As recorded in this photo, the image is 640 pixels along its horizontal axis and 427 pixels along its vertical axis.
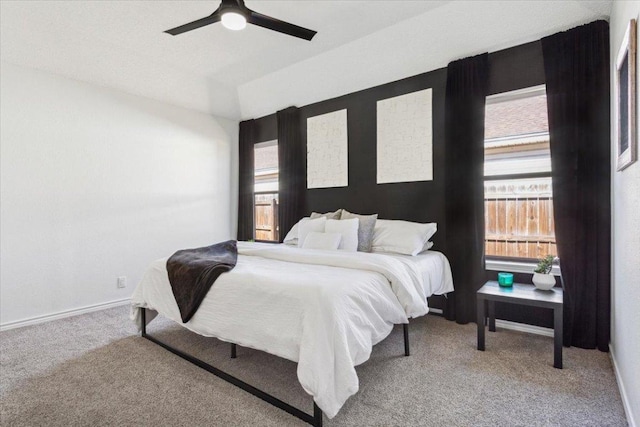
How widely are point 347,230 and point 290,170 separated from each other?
1685 millimetres

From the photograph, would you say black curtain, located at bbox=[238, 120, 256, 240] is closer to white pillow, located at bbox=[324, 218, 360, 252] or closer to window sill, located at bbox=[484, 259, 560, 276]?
white pillow, located at bbox=[324, 218, 360, 252]

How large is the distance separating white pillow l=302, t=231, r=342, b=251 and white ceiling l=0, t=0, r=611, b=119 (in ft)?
6.22

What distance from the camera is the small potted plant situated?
101 inches

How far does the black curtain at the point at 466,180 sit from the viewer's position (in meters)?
3.13

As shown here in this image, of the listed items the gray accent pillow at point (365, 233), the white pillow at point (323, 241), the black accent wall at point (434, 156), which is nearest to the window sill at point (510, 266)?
the black accent wall at point (434, 156)

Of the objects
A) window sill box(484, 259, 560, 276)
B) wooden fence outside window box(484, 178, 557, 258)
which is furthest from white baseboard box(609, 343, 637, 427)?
wooden fence outside window box(484, 178, 557, 258)

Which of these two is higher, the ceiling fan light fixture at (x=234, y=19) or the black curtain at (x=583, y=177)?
the ceiling fan light fixture at (x=234, y=19)

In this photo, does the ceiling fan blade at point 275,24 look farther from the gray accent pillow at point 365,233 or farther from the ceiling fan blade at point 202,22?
the gray accent pillow at point 365,233

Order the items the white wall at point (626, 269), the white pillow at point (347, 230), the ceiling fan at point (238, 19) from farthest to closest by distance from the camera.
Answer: the white pillow at point (347, 230)
the ceiling fan at point (238, 19)
the white wall at point (626, 269)

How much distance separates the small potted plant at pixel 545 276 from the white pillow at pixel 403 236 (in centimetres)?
93

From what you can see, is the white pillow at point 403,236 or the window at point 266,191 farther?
the window at point 266,191

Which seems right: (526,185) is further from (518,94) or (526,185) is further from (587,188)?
(518,94)

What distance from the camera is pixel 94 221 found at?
380 centimetres

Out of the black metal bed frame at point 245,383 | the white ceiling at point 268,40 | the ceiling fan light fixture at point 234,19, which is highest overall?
the white ceiling at point 268,40
